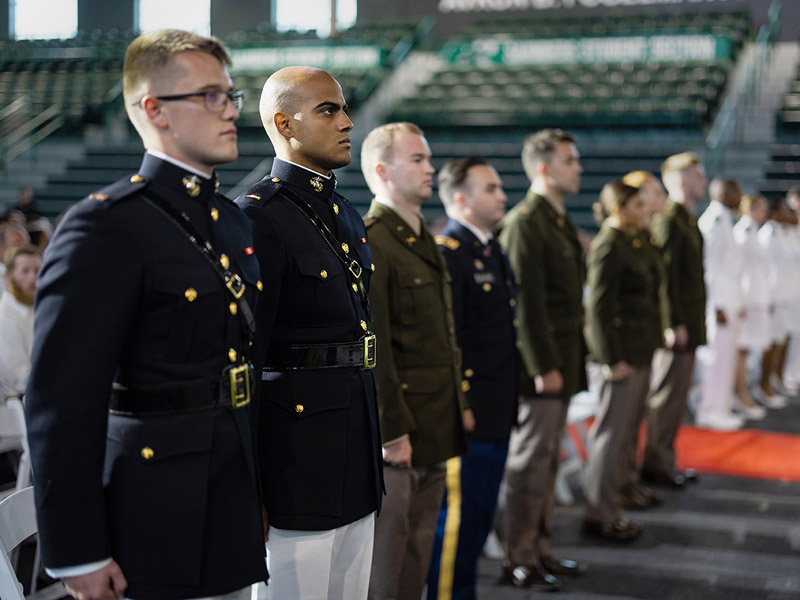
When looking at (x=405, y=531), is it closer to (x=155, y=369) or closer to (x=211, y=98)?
(x=155, y=369)

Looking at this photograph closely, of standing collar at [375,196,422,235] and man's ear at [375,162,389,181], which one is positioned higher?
man's ear at [375,162,389,181]

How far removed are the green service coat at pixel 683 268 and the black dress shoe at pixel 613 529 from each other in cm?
119

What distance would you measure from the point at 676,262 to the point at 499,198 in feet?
6.72

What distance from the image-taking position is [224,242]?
1.59m

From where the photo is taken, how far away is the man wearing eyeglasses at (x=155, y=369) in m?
1.40

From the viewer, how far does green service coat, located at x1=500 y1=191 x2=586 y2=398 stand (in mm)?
3414

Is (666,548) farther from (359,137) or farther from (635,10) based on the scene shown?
(635,10)

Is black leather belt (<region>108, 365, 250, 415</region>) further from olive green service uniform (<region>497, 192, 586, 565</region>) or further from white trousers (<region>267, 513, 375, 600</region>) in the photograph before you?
olive green service uniform (<region>497, 192, 586, 565</region>)

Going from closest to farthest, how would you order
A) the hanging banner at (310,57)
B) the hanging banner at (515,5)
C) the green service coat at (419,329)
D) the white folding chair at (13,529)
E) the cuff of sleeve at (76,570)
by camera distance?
the cuff of sleeve at (76,570), the white folding chair at (13,529), the green service coat at (419,329), the hanging banner at (310,57), the hanging banner at (515,5)

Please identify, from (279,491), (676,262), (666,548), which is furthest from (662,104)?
(279,491)

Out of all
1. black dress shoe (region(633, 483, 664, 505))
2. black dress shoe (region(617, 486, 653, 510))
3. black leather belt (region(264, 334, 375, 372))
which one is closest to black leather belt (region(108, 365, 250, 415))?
black leather belt (region(264, 334, 375, 372))

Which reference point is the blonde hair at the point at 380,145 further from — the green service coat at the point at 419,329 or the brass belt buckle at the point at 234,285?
the brass belt buckle at the point at 234,285

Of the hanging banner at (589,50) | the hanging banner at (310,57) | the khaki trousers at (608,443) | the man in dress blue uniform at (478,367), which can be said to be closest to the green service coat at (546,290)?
the man in dress blue uniform at (478,367)

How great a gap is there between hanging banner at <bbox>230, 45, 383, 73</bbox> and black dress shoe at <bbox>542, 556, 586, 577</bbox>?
11.5 meters
